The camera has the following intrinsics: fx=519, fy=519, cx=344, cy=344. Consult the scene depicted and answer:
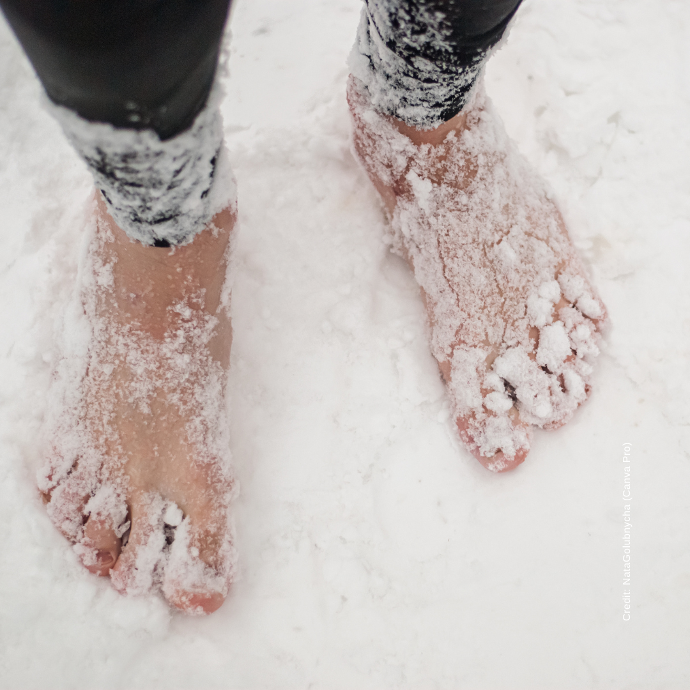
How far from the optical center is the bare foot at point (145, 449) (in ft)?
2.20

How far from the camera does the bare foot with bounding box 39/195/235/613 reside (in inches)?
26.4

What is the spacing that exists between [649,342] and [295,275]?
1.87 feet

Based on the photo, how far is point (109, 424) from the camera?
698mm

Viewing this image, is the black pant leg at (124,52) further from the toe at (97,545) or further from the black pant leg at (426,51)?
the toe at (97,545)

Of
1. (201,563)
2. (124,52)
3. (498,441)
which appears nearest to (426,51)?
(124,52)

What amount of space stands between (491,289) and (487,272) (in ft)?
0.09

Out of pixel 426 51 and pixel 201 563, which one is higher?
pixel 426 51

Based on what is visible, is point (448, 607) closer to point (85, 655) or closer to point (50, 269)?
point (85, 655)

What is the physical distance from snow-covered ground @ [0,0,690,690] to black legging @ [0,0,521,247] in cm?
31

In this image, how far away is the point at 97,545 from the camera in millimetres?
690

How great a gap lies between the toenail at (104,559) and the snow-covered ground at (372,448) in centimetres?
3

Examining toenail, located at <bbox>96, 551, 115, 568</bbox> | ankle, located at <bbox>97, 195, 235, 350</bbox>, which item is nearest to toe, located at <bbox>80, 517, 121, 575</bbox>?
toenail, located at <bbox>96, 551, 115, 568</bbox>

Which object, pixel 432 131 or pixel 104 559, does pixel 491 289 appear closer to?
pixel 432 131

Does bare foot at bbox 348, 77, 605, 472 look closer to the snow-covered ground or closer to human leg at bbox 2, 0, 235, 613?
the snow-covered ground
